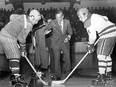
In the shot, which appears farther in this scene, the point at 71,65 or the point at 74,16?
the point at 71,65

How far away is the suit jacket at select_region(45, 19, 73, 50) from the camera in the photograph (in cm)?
158

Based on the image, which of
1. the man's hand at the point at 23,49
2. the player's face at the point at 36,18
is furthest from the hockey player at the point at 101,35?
the man's hand at the point at 23,49

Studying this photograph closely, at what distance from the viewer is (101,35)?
1.54 m

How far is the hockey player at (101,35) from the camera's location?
150 centimetres

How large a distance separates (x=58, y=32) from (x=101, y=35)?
0.66ft

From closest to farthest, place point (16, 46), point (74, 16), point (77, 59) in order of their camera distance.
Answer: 1. point (16, 46)
2. point (74, 16)
3. point (77, 59)

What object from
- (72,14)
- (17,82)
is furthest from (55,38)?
(17,82)

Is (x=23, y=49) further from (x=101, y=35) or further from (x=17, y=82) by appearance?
(x=101, y=35)

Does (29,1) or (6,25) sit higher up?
(29,1)

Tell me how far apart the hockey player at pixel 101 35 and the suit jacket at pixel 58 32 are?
0.10m

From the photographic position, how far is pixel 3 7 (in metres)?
1.56

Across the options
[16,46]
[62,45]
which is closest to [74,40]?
[62,45]

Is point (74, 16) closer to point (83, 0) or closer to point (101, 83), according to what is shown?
point (83, 0)

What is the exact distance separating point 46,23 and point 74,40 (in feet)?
0.67
